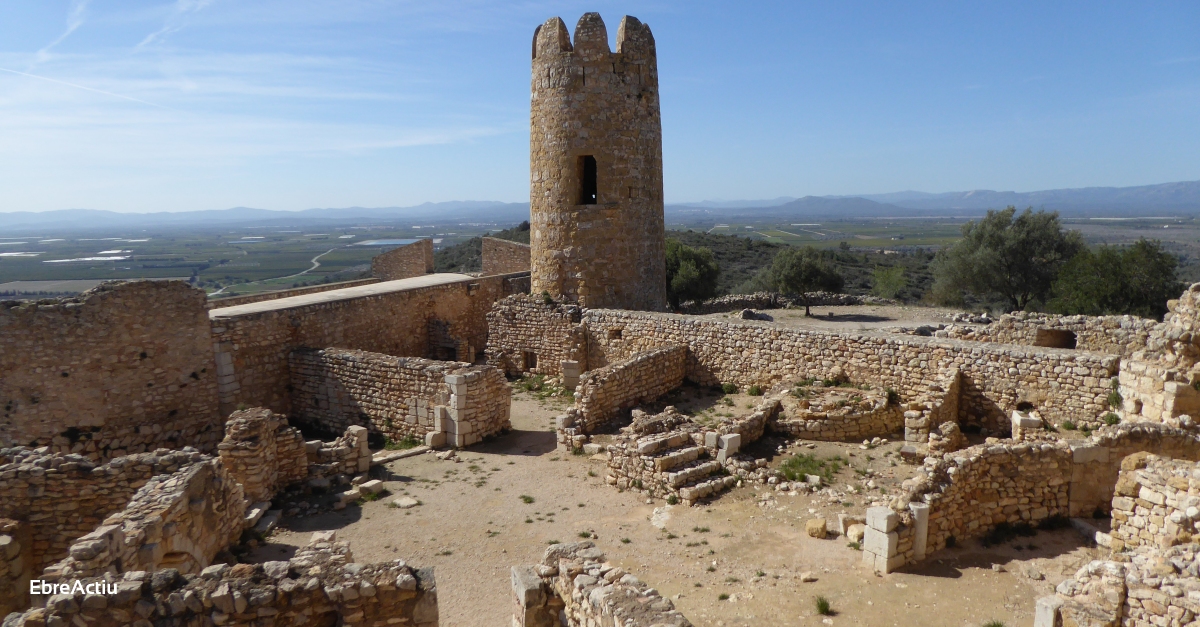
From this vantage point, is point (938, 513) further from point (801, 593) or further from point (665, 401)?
point (665, 401)

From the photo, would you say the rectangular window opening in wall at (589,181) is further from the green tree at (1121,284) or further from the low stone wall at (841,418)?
the green tree at (1121,284)

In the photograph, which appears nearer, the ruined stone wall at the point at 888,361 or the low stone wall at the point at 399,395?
the ruined stone wall at the point at 888,361

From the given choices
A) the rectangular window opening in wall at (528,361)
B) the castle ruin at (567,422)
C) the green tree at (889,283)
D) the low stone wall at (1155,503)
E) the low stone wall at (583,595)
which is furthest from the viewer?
the green tree at (889,283)

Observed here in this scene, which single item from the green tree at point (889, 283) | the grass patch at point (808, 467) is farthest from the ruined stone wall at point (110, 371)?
the green tree at point (889, 283)

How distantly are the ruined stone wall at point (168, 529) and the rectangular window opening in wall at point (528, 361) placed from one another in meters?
8.58

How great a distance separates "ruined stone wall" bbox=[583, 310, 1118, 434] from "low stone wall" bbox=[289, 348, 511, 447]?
3.41m

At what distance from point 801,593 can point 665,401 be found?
6603 millimetres

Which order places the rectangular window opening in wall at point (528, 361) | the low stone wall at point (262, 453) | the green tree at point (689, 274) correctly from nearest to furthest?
the low stone wall at point (262, 453), the rectangular window opening in wall at point (528, 361), the green tree at point (689, 274)

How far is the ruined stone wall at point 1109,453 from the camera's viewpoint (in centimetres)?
815

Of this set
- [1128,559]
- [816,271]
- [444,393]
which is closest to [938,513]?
[1128,559]

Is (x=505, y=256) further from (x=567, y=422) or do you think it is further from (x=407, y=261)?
(x=567, y=422)

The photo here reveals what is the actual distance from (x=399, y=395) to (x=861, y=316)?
55.1 feet

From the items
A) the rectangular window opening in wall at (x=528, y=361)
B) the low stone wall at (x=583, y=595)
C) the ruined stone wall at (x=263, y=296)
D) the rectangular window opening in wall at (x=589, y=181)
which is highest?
the rectangular window opening in wall at (x=589, y=181)

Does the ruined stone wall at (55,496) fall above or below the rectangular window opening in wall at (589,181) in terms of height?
below
